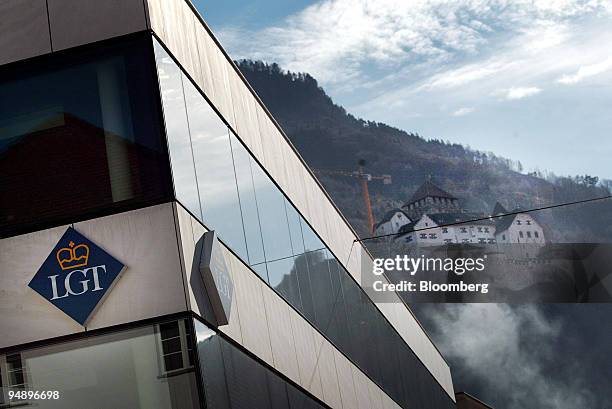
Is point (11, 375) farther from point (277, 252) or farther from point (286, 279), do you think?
point (286, 279)

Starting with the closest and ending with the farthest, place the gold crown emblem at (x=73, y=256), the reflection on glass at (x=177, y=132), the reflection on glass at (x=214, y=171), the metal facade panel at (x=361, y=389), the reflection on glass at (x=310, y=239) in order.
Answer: the gold crown emblem at (x=73, y=256) → the reflection on glass at (x=177, y=132) → the reflection on glass at (x=214, y=171) → the reflection on glass at (x=310, y=239) → the metal facade panel at (x=361, y=389)

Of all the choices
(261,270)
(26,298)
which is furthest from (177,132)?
(261,270)

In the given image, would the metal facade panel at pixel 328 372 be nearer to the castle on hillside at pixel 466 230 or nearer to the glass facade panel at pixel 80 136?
the glass facade panel at pixel 80 136

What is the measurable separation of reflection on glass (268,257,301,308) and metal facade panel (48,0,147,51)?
5.40 meters

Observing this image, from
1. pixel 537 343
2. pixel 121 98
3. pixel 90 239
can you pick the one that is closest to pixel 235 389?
pixel 90 239

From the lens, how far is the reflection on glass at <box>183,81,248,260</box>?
37.6ft

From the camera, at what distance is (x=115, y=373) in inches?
377

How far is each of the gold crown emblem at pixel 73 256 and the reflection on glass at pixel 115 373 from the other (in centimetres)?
79

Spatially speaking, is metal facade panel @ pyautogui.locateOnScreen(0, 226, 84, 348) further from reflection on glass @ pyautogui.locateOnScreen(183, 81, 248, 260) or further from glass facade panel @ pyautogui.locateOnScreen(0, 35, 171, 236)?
reflection on glass @ pyautogui.locateOnScreen(183, 81, 248, 260)

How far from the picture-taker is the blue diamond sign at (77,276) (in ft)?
32.2

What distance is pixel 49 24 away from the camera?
416 inches

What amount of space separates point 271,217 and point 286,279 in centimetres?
118

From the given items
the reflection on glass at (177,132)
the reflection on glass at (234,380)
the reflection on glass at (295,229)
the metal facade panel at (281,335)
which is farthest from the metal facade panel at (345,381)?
the reflection on glass at (177,132)

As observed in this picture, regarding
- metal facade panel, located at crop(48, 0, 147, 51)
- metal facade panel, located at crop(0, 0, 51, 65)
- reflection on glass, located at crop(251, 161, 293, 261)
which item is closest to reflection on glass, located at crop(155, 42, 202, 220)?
metal facade panel, located at crop(48, 0, 147, 51)
